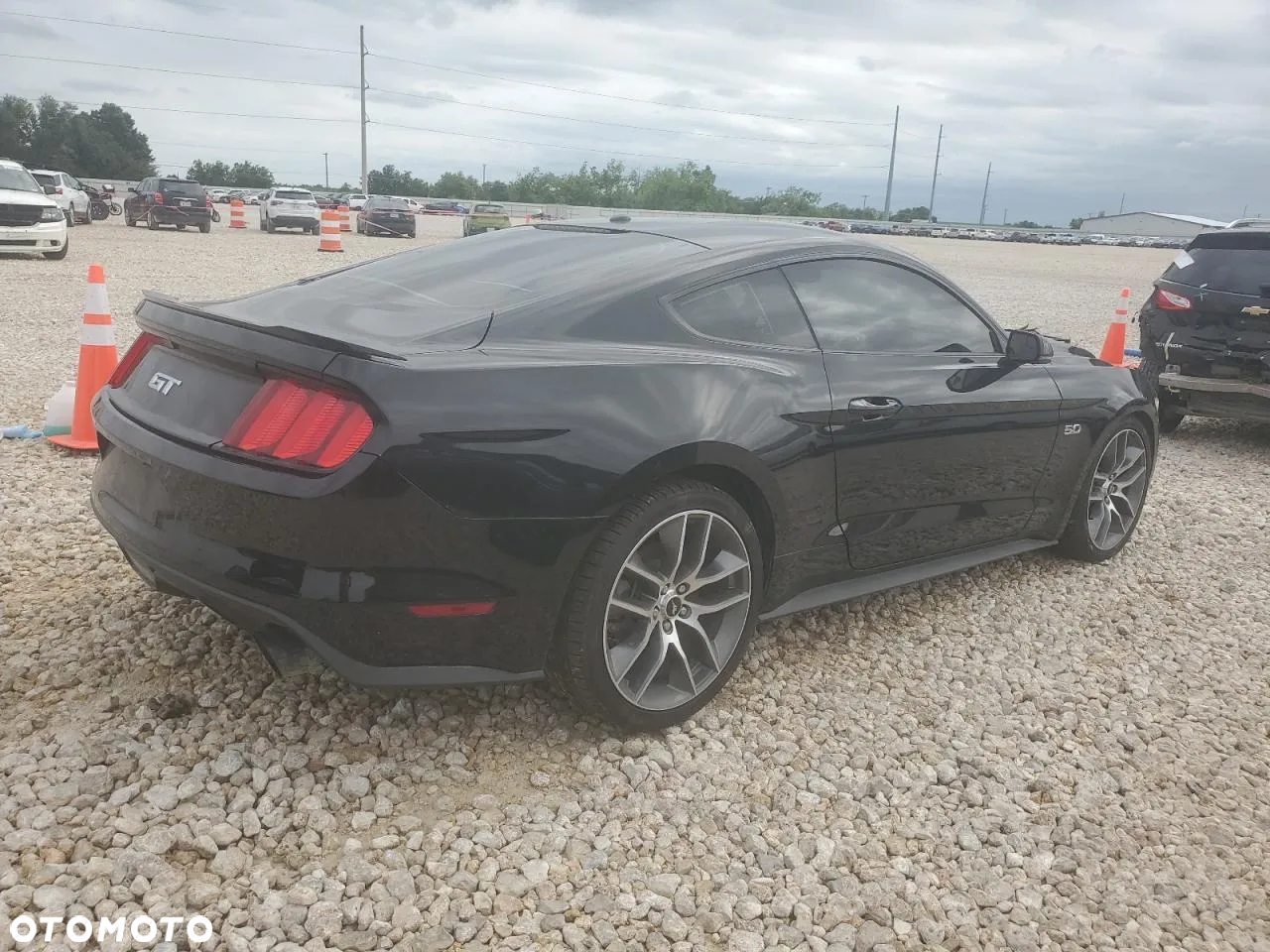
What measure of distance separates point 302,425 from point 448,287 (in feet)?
3.05

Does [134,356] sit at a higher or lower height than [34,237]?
higher

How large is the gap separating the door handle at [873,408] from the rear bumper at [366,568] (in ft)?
3.81

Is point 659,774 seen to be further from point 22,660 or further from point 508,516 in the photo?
point 22,660

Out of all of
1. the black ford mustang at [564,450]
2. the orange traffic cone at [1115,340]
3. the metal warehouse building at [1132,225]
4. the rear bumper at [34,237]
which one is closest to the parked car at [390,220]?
the rear bumper at [34,237]

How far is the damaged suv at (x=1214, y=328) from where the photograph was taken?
23.9 feet

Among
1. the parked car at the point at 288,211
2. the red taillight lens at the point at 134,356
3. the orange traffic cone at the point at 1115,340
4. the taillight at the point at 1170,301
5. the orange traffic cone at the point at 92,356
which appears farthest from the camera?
the parked car at the point at 288,211

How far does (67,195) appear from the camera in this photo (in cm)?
2595

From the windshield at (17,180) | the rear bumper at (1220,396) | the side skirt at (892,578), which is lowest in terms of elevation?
the side skirt at (892,578)

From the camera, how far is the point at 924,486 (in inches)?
148

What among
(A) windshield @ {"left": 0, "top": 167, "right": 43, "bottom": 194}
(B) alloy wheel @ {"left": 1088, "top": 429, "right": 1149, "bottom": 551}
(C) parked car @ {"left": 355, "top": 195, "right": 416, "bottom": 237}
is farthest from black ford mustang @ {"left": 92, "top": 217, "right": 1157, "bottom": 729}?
(C) parked car @ {"left": 355, "top": 195, "right": 416, "bottom": 237}

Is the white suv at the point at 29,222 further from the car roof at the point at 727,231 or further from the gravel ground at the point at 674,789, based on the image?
the car roof at the point at 727,231

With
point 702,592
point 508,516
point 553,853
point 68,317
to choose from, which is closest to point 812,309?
point 702,592

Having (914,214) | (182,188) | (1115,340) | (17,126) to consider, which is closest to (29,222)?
(182,188)

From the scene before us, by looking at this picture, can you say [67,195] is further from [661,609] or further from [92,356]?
[661,609]
